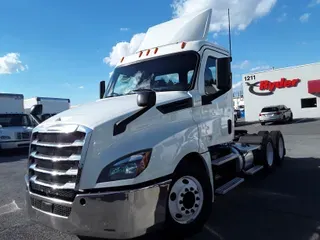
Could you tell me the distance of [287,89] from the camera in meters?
34.5

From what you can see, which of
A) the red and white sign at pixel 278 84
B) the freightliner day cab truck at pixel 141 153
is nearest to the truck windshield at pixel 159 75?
the freightliner day cab truck at pixel 141 153

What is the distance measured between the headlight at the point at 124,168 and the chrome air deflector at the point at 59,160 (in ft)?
0.95

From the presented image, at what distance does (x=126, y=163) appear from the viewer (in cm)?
340

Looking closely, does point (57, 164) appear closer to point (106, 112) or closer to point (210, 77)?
point (106, 112)

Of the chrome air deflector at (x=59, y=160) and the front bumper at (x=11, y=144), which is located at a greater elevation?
the chrome air deflector at (x=59, y=160)

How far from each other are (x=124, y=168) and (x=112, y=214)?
0.49m

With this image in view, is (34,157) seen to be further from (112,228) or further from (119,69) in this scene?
(119,69)

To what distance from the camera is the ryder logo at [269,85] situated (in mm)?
34147

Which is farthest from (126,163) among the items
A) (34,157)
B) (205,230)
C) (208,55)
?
(208,55)

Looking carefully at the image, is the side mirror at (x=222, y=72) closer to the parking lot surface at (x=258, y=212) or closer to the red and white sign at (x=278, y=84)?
the parking lot surface at (x=258, y=212)

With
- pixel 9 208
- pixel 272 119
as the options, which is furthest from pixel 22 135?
pixel 272 119

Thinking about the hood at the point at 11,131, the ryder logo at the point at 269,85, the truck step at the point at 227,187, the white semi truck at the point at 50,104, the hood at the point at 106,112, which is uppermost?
the ryder logo at the point at 269,85

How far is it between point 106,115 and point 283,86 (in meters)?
34.2

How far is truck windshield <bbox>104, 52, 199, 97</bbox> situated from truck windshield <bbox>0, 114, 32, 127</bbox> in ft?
44.2
